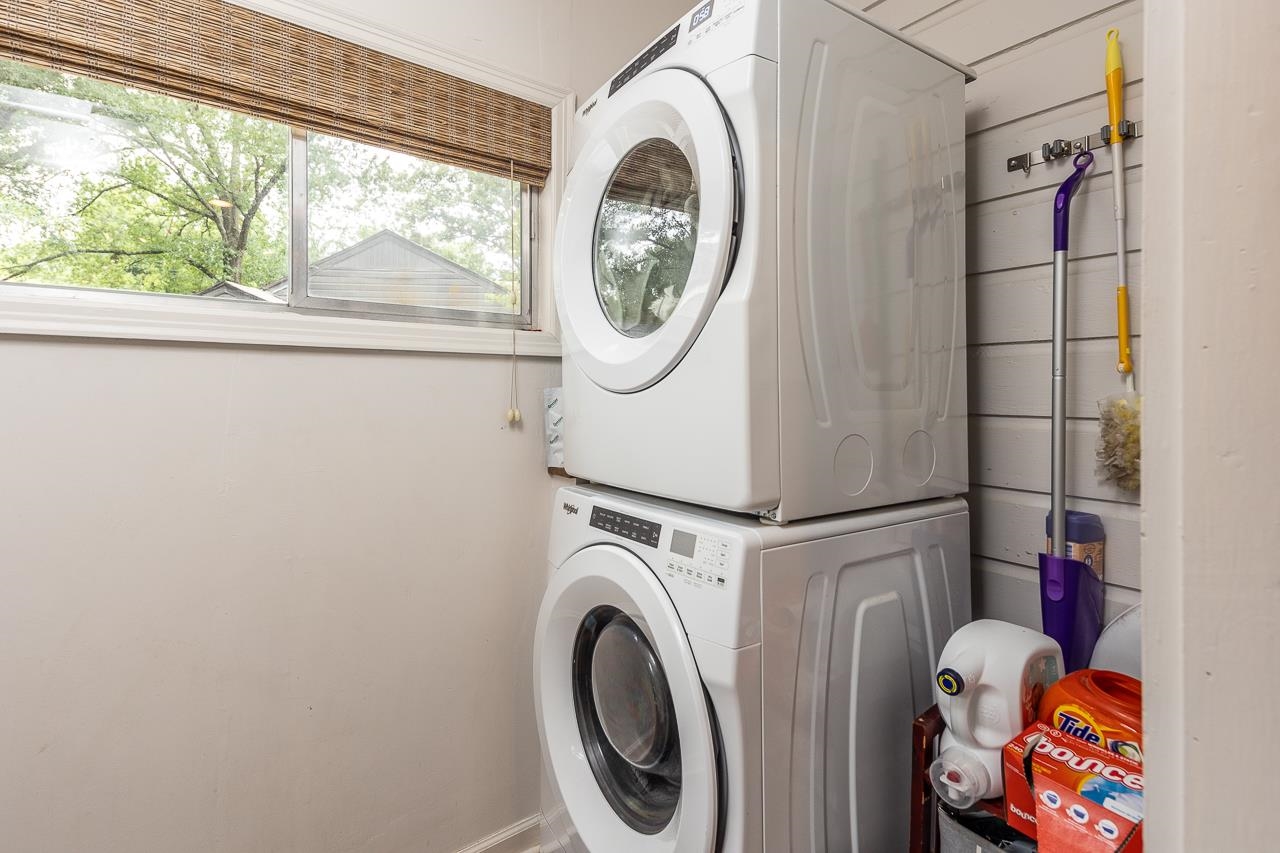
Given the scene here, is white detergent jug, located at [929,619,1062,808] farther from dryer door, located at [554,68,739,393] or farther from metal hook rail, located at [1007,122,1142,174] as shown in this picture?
metal hook rail, located at [1007,122,1142,174]

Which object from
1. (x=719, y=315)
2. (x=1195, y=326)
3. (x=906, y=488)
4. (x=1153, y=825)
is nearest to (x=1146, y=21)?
(x=1195, y=326)

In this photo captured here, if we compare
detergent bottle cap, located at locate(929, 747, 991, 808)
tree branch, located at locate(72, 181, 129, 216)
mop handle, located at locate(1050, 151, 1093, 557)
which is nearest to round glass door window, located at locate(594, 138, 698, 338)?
mop handle, located at locate(1050, 151, 1093, 557)

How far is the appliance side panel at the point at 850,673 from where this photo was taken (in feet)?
3.12

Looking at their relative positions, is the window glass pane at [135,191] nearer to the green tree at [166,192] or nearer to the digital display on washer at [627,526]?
the green tree at [166,192]

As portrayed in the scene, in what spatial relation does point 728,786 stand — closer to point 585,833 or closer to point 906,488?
point 585,833

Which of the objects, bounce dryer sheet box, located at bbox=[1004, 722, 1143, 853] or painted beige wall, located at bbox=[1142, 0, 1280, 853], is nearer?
painted beige wall, located at bbox=[1142, 0, 1280, 853]

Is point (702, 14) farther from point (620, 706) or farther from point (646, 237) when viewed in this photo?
point (620, 706)

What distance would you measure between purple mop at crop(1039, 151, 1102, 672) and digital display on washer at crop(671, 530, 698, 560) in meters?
0.71

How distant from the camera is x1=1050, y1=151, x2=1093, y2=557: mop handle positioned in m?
1.18

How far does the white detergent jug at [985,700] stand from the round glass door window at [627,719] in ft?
1.48

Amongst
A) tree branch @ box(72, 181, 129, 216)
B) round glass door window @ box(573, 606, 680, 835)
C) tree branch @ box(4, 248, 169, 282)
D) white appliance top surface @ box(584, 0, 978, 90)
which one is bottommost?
round glass door window @ box(573, 606, 680, 835)

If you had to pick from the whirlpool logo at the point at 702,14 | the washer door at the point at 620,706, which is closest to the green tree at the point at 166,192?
the whirlpool logo at the point at 702,14

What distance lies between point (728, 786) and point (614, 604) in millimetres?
361

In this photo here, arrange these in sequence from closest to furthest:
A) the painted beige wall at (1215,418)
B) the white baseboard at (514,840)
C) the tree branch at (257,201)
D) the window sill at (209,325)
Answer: the painted beige wall at (1215,418) < the window sill at (209,325) < the tree branch at (257,201) < the white baseboard at (514,840)
